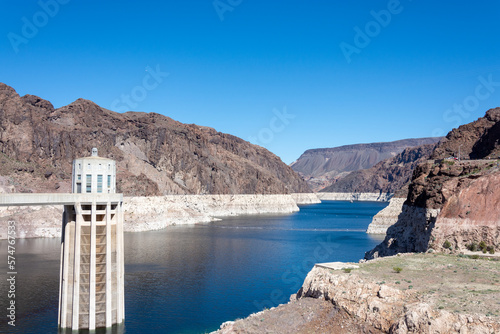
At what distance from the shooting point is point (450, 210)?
127 ft

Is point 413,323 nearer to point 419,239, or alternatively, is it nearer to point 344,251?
point 419,239

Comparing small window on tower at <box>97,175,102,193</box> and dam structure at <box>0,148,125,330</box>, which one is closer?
dam structure at <box>0,148,125,330</box>

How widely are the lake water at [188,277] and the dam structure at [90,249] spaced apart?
220 centimetres

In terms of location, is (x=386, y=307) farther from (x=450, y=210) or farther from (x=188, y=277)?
(x=188, y=277)

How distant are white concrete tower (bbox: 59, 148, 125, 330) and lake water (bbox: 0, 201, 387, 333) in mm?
2157

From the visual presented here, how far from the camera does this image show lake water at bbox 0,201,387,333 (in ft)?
123

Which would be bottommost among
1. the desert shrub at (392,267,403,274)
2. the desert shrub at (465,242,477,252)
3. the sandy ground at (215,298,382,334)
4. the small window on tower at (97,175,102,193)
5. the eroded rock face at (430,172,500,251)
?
the sandy ground at (215,298,382,334)

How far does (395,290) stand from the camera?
23.7m

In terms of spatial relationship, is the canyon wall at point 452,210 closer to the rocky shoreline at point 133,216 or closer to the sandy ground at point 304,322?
the sandy ground at point 304,322

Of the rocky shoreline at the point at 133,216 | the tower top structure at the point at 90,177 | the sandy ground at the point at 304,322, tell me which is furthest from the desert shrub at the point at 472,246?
the rocky shoreline at the point at 133,216

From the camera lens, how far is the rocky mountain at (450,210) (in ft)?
119

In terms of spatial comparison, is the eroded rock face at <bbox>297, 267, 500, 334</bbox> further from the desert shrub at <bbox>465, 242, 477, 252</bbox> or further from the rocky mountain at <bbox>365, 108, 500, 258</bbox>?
the rocky mountain at <bbox>365, 108, 500, 258</bbox>

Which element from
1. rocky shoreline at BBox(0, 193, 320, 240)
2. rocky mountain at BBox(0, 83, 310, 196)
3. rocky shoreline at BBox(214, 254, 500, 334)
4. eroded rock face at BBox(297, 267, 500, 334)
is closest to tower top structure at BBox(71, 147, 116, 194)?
rocky shoreline at BBox(214, 254, 500, 334)

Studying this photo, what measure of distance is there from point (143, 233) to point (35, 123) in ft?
200
